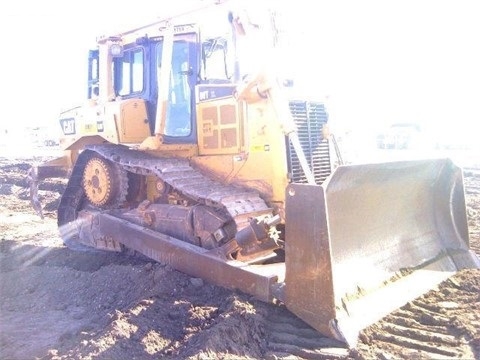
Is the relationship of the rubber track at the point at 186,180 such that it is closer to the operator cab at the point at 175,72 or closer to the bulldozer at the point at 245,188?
the bulldozer at the point at 245,188

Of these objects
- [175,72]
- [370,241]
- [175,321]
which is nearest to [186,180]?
[175,72]

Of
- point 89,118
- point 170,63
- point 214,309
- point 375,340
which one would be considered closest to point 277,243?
point 214,309

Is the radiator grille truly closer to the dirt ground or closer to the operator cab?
the operator cab

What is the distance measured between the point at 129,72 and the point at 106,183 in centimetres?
160

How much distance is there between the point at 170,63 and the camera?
228 inches

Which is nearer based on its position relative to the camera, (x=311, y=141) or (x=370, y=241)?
(x=370, y=241)

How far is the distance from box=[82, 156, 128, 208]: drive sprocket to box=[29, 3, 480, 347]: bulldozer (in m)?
0.03

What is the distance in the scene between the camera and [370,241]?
191 inches

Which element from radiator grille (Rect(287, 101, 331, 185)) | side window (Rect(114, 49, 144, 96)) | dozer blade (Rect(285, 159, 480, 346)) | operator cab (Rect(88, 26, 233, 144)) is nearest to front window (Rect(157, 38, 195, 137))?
operator cab (Rect(88, 26, 233, 144))

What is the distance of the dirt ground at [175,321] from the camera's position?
142 inches

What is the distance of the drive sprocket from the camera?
630cm

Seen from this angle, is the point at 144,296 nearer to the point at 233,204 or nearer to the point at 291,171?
the point at 233,204

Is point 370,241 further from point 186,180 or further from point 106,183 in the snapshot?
point 106,183

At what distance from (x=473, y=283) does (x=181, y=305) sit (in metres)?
3.06
